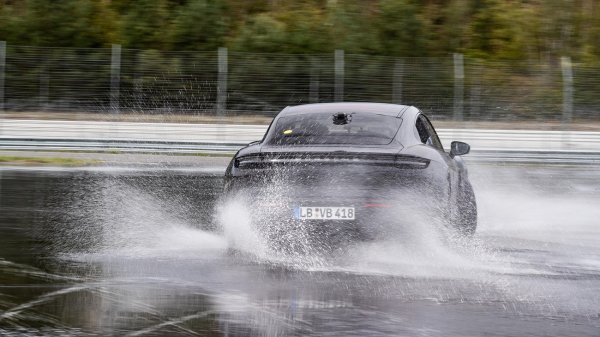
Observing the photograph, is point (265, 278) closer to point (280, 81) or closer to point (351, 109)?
point (351, 109)

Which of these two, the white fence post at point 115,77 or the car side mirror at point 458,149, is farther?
the white fence post at point 115,77

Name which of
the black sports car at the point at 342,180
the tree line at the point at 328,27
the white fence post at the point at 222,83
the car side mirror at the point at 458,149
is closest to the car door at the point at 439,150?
the black sports car at the point at 342,180

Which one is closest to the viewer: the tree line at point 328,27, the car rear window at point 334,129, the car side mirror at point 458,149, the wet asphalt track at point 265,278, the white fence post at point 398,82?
the wet asphalt track at point 265,278

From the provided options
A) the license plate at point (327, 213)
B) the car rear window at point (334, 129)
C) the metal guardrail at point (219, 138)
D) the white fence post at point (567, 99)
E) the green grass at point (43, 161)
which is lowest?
the green grass at point (43, 161)

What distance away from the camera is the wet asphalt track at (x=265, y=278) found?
7.06 meters

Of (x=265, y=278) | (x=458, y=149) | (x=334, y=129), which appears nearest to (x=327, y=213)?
(x=265, y=278)

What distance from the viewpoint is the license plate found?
30.1 feet

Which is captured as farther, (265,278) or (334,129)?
(334,129)

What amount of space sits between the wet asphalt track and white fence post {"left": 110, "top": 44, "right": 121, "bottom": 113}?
542 inches

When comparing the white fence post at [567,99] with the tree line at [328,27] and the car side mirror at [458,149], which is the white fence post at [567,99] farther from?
the car side mirror at [458,149]

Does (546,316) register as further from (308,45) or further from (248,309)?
(308,45)

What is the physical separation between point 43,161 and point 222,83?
6.65m

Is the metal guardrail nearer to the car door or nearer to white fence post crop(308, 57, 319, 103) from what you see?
white fence post crop(308, 57, 319, 103)

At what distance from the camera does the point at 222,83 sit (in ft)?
93.5
